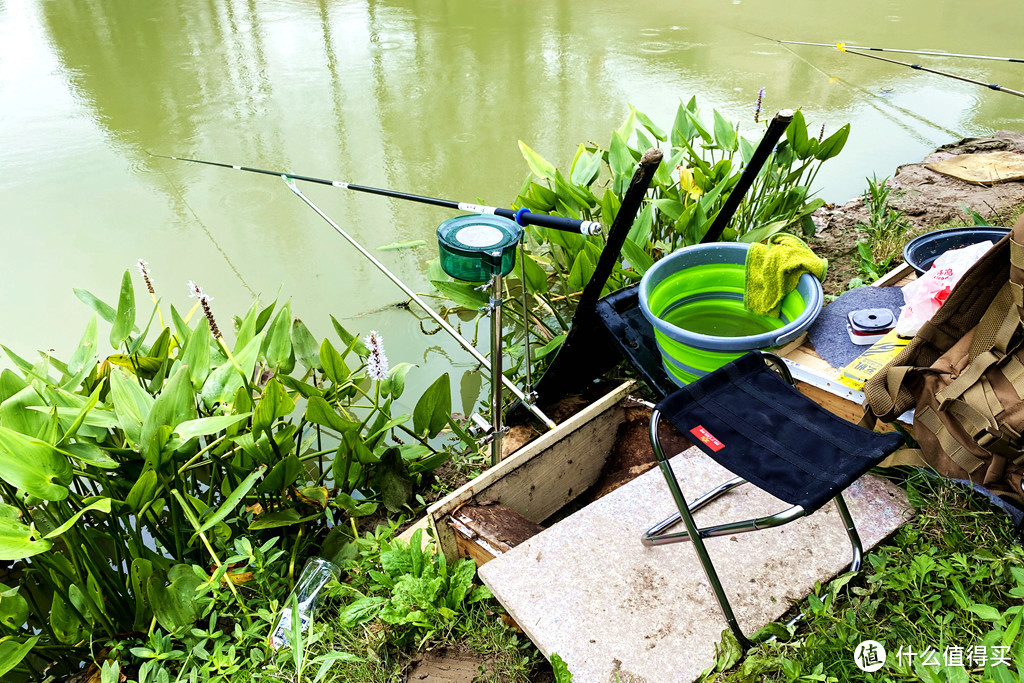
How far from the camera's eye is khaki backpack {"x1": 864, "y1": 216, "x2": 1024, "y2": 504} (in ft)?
4.01

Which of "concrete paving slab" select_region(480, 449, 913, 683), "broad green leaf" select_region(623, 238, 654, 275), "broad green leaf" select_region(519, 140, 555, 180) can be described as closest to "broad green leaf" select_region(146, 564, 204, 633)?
"concrete paving slab" select_region(480, 449, 913, 683)

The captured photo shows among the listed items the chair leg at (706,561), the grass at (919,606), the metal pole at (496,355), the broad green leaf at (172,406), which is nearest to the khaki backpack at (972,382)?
the grass at (919,606)

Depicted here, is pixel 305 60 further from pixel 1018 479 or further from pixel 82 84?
pixel 1018 479

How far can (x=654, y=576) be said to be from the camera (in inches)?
53.9

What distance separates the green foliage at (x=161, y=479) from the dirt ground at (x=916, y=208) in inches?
67.4

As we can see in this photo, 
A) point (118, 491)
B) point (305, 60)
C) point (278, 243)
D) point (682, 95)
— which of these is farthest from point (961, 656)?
point (305, 60)

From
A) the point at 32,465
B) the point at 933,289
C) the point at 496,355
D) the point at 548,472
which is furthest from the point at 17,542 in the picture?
the point at 933,289

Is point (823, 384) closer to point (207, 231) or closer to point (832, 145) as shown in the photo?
point (832, 145)

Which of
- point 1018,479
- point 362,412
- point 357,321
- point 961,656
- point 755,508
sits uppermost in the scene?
point 1018,479

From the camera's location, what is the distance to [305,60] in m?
4.59

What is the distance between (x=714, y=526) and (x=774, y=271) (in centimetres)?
80

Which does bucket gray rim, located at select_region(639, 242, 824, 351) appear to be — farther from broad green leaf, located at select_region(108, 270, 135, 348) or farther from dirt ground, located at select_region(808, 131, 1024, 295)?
broad green leaf, located at select_region(108, 270, 135, 348)

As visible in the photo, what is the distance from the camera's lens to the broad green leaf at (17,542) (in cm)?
122

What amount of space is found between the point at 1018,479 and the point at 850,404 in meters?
0.39
